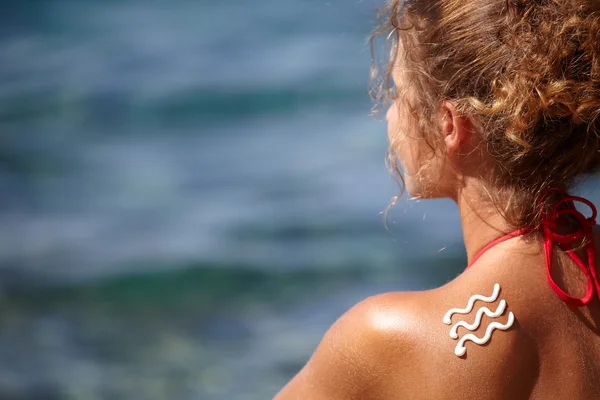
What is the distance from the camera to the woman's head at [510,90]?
153 centimetres

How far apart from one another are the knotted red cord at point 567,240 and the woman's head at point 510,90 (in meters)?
0.03

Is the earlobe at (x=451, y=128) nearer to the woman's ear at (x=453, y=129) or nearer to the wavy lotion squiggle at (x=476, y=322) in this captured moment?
the woman's ear at (x=453, y=129)

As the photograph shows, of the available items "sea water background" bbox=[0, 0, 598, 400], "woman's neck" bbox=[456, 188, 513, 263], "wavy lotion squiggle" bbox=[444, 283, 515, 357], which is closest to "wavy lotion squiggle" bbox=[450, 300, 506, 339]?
"wavy lotion squiggle" bbox=[444, 283, 515, 357]

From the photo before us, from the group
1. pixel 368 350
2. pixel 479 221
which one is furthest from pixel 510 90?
pixel 368 350

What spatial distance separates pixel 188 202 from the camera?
6.00m

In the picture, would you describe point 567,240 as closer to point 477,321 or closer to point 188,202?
point 477,321

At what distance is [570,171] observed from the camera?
159 centimetres

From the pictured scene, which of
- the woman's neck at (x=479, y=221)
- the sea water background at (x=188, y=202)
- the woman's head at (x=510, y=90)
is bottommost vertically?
the woman's neck at (x=479, y=221)

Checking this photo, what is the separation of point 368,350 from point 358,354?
0.08 ft

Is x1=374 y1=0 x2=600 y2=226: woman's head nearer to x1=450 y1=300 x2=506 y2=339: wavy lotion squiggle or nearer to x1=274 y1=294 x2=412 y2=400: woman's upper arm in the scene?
x1=450 y1=300 x2=506 y2=339: wavy lotion squiggle

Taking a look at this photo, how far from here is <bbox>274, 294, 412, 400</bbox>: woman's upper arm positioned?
5.03 ft

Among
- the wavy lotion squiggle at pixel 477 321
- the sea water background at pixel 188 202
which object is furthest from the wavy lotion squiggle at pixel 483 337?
the sea water background at pixel 188 202

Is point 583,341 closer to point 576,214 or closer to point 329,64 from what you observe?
point 576,214

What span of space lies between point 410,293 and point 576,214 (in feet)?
1.07
